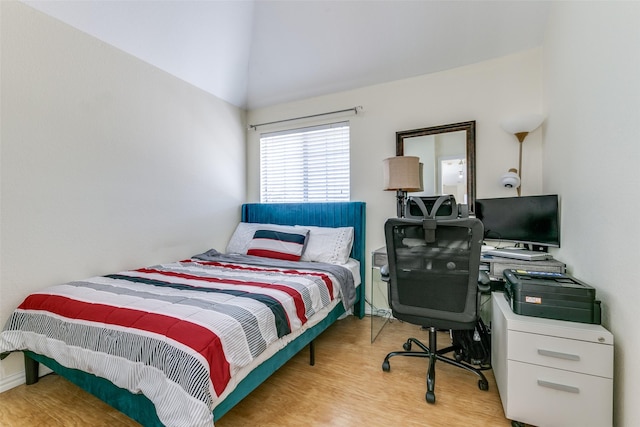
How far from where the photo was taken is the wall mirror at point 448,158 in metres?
2.66

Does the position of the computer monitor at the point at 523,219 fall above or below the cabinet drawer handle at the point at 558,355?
above

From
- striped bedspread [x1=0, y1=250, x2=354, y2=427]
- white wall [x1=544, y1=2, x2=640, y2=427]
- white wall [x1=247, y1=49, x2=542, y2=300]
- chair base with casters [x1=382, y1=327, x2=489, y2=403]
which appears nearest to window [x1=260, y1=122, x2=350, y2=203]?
white wall [x1=247, y1=49, x2=542, y2=300]

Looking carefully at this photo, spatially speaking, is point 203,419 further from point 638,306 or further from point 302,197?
point 302,197

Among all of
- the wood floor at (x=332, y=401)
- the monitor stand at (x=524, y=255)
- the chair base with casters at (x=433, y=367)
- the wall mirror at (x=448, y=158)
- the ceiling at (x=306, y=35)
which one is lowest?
the wood floor at (x=332, y=401)

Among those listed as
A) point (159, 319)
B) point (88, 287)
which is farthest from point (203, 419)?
point (88, 287)

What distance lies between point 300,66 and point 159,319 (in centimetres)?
280

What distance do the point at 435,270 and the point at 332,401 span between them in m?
0.99

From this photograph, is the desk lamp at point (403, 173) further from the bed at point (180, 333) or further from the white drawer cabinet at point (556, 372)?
the white drawer cabinet at point (556, 372)

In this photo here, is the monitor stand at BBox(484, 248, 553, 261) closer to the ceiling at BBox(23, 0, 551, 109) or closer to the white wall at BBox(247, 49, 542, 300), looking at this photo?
the white wall at BBox(247, 49, 542, 300)

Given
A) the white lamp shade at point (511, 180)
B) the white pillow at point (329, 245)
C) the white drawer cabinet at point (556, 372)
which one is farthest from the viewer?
the white pillow at point (329, 245)

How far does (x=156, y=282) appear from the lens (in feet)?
6.72

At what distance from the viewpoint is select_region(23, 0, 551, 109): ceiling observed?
7.54ft

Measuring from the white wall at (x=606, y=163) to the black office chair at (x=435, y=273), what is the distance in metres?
0.54

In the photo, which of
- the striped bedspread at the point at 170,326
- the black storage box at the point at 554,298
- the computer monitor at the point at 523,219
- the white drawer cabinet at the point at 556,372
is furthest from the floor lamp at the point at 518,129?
the striped bedspread at the point at 170,326
